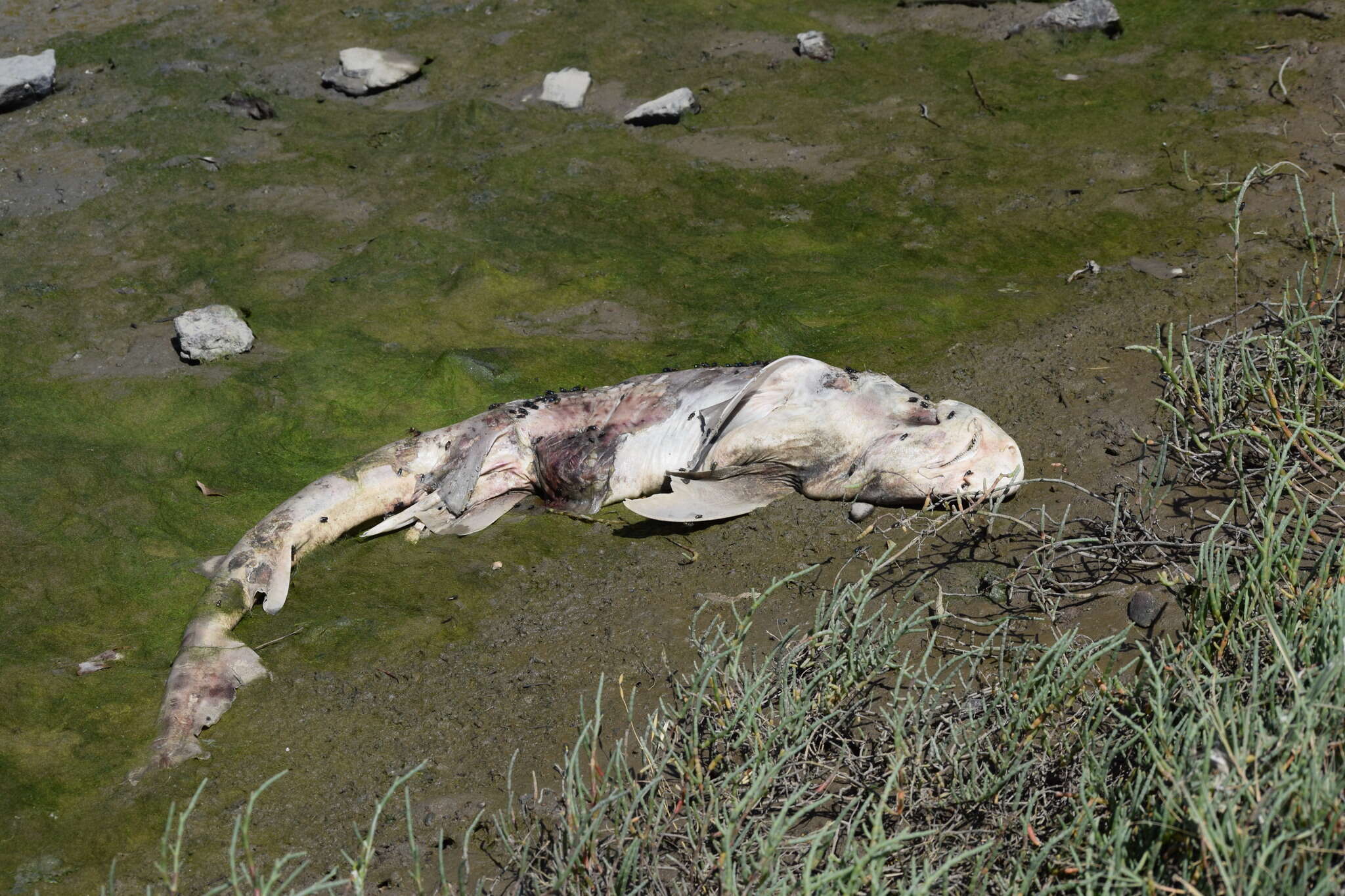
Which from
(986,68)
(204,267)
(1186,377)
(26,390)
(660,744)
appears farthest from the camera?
(986,68)

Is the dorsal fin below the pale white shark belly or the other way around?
the other way around

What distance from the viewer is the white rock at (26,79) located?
755 centimetres

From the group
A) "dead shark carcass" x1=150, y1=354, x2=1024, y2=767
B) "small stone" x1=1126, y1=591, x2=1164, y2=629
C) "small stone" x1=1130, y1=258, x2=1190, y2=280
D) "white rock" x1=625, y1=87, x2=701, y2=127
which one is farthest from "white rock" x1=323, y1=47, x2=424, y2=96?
"small stone" x1=1126, y1=591, x2=1164, y2=629

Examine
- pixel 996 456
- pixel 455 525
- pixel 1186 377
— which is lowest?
pixel 455 525

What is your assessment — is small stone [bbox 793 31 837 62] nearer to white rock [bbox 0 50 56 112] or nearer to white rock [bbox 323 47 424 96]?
white rock [bbox 323 47 424 96]

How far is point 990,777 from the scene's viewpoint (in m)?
2.57

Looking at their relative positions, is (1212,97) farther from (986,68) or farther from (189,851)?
(189,851)

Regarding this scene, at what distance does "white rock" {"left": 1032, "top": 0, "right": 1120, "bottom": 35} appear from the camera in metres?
7.63

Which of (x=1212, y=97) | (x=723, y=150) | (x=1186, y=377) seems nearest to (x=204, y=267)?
(x=723, y=150)

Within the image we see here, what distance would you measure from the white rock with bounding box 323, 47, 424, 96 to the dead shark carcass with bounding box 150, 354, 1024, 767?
14.0 ft

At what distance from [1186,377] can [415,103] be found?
589 centimetres

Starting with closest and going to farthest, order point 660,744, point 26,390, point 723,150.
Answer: point 660,744 → point 26,390 → point 723,150

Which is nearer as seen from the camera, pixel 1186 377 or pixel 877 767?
pixel 877 767

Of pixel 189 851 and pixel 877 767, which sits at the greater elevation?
pixel 877 767
